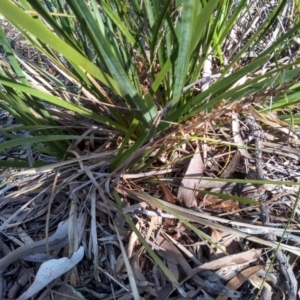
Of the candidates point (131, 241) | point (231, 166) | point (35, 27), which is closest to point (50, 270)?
point (131, 241)

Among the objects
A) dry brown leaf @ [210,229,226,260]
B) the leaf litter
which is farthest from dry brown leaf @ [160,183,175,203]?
dry brown leaf @ [210,229,226,260]

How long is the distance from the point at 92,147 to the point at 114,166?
0.12 meters

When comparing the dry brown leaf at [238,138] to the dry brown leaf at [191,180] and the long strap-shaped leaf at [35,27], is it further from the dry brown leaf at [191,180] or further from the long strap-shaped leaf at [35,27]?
the long strap-shaped leaf at [35,27]

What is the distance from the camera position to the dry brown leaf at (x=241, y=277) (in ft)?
2.71

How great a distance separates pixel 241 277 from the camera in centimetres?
83

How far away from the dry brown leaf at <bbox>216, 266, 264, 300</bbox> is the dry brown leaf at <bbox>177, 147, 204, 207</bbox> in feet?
0.53

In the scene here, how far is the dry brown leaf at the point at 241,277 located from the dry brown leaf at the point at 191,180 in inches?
6.4

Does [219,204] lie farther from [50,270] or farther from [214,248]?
[50,270]

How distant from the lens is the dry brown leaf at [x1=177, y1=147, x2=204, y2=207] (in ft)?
2.92

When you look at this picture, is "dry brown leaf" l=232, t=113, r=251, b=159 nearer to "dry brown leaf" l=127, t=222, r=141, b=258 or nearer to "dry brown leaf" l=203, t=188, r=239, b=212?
"dry brown leaf" l=203, t=188, r=239, b=212

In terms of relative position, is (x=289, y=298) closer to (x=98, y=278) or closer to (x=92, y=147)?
(x=98, y=278)

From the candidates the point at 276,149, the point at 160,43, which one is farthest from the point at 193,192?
the point at 160,43

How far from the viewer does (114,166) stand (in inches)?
35.1

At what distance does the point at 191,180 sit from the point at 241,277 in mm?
215
